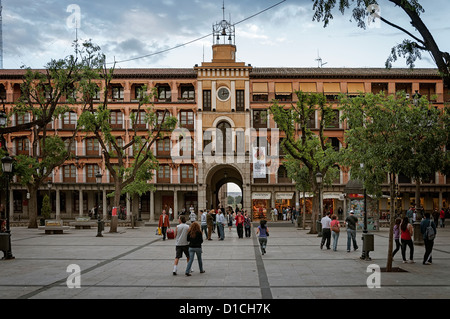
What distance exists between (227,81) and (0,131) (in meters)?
38.6

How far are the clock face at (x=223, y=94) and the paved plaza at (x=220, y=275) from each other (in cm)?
3382

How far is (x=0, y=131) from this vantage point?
16.4 metres

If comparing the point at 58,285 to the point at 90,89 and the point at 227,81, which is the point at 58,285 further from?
the point at 227,81

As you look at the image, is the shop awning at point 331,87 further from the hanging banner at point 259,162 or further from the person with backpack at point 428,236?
the person with backpack at point 428,236

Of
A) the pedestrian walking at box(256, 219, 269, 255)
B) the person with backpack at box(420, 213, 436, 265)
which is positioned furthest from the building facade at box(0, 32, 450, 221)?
the person with backpack at box(420, 213, 436, 265)

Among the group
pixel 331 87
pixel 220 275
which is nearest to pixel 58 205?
pixel 331 87

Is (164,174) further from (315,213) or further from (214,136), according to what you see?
(315,213)

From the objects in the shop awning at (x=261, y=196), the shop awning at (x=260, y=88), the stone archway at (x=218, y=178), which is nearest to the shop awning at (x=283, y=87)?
the shop awning at (x=260, y=88)

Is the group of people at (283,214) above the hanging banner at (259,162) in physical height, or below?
below

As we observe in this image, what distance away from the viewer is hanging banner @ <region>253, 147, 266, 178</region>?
173 ft

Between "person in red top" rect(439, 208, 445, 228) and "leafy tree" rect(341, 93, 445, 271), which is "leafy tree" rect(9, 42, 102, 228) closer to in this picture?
"leafy tree" rect(341, 93, 445, 271)

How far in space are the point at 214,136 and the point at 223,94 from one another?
480 cm

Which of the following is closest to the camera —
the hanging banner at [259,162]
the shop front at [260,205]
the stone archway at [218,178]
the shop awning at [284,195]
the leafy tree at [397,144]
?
the leafy tree at [397,144]

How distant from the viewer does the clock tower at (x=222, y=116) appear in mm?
52656
